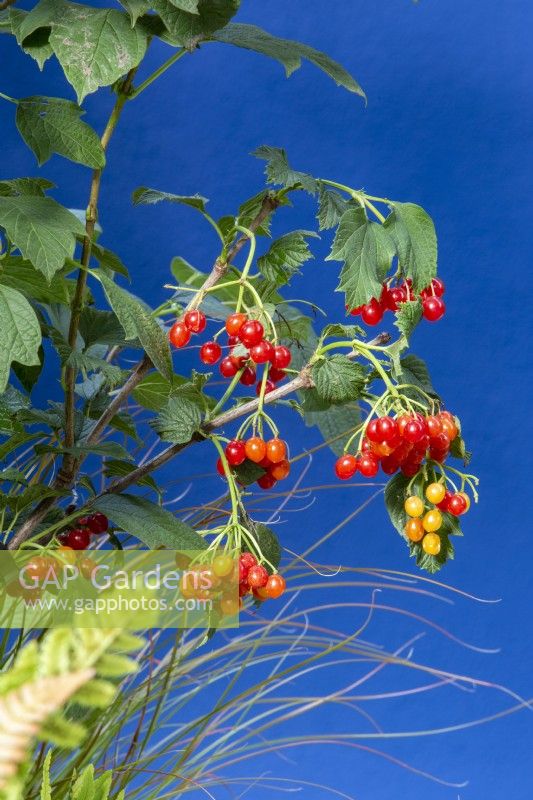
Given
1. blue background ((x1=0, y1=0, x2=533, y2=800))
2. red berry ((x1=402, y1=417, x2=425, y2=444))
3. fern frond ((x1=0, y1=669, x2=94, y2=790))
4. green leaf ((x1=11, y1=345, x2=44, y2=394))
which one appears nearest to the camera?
fern frond ((x1=0, y1=669, x2=94, y2=790))

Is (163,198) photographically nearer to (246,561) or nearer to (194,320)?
(194,320)

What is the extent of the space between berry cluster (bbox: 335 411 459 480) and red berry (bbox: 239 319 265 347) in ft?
0.34

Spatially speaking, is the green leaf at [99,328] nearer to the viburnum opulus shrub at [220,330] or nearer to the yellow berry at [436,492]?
the viburnum opulus shrub at [220,330]

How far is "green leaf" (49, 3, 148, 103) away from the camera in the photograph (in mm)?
688

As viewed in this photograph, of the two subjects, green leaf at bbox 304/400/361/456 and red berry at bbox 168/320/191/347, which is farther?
green leaf at bbox 304/400/361/456

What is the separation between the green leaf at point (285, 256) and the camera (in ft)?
2.67

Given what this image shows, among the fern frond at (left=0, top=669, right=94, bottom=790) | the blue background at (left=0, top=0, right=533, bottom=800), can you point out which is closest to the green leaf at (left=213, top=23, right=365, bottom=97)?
the fern frond at (left=0, top=669, right=94, bottom=790)

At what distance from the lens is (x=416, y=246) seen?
0.76m

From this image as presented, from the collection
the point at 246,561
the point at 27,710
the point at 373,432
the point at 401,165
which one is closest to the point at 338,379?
the point at 373,432

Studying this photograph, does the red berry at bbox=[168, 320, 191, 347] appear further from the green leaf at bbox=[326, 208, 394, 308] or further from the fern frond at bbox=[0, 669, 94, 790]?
the fern frond at bbox=[0, 669, 94, 790]

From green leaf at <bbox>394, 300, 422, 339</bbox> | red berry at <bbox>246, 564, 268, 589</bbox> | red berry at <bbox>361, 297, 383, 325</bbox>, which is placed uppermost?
green leaf at <bbox>394, 300, 422, 339</bbox>

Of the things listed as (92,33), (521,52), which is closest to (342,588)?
(521,52)

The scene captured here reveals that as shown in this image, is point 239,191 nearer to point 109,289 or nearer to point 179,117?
point 179,117

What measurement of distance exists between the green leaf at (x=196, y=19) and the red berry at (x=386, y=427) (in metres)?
0.29
